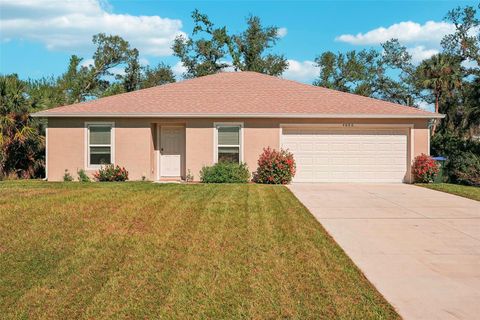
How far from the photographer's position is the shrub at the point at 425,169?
50.6 feet

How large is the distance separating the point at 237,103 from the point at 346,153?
4.77 meters

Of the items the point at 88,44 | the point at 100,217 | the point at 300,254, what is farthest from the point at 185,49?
the point at 300,254

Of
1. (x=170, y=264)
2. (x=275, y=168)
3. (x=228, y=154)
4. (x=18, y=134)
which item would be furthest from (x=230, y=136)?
(x=170, y=264)

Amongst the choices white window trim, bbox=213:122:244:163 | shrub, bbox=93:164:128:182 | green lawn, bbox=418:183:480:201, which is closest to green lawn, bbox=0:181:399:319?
green lawn, bbox=418:183:480:201

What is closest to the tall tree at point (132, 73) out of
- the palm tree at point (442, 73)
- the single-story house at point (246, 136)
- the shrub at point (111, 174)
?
the single-story house at point (246, 136)

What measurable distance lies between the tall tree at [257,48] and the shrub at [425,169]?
71.9ft

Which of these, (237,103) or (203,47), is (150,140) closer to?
(237,103)

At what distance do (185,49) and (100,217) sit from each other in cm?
2984

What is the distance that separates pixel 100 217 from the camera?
25.5 ft

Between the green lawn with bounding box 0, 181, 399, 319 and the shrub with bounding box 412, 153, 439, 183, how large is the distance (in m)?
8.40

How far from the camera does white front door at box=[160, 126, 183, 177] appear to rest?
16.8 meters

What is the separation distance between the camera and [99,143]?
52.8 ft

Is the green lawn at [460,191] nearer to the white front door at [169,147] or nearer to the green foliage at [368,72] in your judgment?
the white front door at [169,147]

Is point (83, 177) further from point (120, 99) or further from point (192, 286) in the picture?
point (192, 286)
